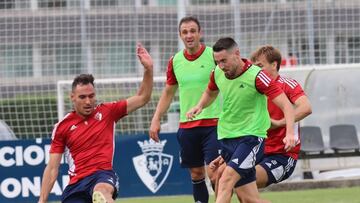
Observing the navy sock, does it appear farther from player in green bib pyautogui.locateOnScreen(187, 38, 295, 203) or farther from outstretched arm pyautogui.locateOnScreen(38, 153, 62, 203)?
outstretched arm pyautogui.locateOnScreen(38, 153, 62, 203)

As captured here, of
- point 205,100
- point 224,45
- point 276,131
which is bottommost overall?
point 276,131

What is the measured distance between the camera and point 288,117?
9812 mm

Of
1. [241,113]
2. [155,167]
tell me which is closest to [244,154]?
[241,113]

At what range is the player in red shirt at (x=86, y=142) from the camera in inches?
390

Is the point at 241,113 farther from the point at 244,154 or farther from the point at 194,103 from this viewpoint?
the point at 194,103

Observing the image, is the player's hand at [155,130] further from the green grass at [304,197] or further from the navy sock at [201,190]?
the green grass at [304,197]

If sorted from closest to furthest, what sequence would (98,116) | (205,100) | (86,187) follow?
(86,187) < (98,116) < (205,100)

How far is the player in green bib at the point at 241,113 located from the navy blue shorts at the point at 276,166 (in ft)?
1.21

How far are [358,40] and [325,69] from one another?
722 millimetres

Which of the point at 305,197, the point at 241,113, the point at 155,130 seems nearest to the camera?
the point at 241,113

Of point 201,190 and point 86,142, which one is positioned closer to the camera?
point 86,142

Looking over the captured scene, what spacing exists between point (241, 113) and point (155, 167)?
724cm

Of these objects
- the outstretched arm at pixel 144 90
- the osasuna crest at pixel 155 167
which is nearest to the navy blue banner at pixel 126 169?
the osasuna crest at pixel 155 167

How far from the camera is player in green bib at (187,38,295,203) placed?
9.98 meters
